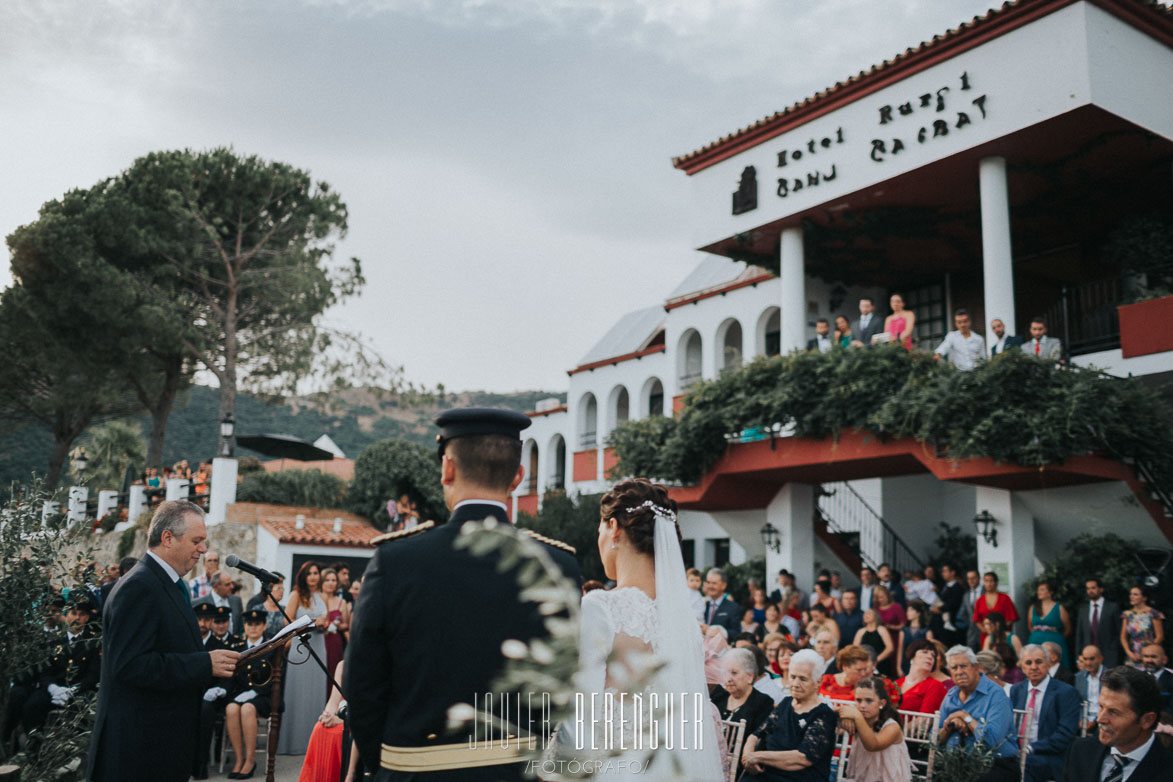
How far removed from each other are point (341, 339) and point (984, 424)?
22275 mm

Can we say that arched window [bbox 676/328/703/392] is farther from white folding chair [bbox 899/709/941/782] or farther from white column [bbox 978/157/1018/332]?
white folding chair [bbox 899/709/941/782]

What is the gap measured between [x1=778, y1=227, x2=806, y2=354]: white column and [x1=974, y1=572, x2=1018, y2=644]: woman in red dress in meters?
5.70

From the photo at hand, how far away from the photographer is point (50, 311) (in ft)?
93.7

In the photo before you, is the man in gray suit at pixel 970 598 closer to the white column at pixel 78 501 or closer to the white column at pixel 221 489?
the white column at pixel 221 489

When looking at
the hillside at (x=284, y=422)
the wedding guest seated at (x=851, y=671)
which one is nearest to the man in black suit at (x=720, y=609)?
the wedding guest seated at (x=851, y=671)

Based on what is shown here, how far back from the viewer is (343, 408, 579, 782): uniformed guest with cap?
268cm

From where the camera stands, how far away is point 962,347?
506 inches

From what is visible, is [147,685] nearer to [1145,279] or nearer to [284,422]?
[1145,279]

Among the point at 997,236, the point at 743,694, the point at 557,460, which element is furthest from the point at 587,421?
the point at 743,694

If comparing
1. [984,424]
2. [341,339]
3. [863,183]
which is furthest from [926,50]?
[341,339]

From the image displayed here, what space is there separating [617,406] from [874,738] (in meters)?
22.1

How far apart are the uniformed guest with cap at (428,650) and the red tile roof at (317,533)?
1838 cm

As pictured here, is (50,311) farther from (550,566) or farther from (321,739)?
(550,566)

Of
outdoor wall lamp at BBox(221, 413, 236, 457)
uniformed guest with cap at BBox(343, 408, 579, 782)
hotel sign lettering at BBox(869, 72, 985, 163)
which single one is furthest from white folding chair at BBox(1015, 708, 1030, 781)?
outdoor wall lamp at BBox(221, 413, 236, 457)
